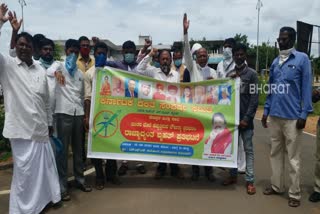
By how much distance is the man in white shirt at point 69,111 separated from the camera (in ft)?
16.1

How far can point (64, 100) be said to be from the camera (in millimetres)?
4910

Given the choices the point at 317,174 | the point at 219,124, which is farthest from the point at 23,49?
the point at 317,174

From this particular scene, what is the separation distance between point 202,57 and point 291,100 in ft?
5.35

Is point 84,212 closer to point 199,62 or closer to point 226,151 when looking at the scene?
point 226,151

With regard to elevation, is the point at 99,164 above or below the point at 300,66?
below

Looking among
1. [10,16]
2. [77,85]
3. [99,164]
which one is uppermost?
[10,16]

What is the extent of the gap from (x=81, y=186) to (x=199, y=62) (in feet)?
8.63

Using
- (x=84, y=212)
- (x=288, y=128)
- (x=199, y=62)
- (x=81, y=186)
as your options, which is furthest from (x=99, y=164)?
(x=288, y=128)

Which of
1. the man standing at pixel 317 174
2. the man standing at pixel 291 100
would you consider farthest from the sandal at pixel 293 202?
the man standing at pixel 317 174

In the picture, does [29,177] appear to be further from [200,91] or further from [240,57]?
[240,57]

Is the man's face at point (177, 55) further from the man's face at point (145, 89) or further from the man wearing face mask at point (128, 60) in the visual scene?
the man's face at point (145, 89)

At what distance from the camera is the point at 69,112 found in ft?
16.2

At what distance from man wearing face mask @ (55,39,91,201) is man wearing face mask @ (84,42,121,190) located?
158 mm

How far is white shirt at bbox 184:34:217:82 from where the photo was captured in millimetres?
5691
